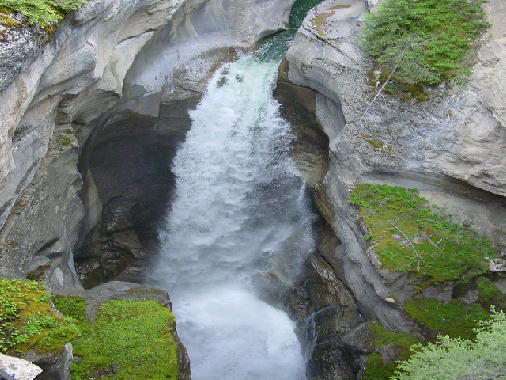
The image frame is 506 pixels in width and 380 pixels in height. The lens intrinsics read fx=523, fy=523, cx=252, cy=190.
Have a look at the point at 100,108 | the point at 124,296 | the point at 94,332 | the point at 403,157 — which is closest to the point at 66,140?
the point at 100,108

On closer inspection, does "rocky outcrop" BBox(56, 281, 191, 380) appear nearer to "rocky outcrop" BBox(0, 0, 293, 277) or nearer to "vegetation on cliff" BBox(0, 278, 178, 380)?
"vegetation on cliff" BBox(0, 278, 178, 380)

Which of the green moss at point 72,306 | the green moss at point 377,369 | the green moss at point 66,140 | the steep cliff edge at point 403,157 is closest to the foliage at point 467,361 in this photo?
the green moss at point 377,369

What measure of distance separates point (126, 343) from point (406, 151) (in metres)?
8.76

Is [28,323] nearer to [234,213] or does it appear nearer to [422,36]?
[234,213]

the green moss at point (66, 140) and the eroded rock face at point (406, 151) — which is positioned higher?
the green moss at point (66, 140)

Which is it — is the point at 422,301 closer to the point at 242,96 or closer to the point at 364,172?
the point at 364,172

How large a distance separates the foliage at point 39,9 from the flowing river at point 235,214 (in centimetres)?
831

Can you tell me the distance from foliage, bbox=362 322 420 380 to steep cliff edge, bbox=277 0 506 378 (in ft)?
0.39

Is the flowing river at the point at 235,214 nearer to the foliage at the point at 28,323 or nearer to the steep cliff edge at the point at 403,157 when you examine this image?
the steep cliff edge at the point at 403,157

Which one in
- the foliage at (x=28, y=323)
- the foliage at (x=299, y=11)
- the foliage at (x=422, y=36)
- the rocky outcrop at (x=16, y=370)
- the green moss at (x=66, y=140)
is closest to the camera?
the rocky outcrop at (x=16, y=370)

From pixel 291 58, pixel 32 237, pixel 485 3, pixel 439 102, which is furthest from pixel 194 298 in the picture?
pixel 485 3

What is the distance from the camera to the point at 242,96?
62.6 ft

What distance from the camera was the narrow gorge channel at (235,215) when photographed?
17.5 m

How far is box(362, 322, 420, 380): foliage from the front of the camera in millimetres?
12195
